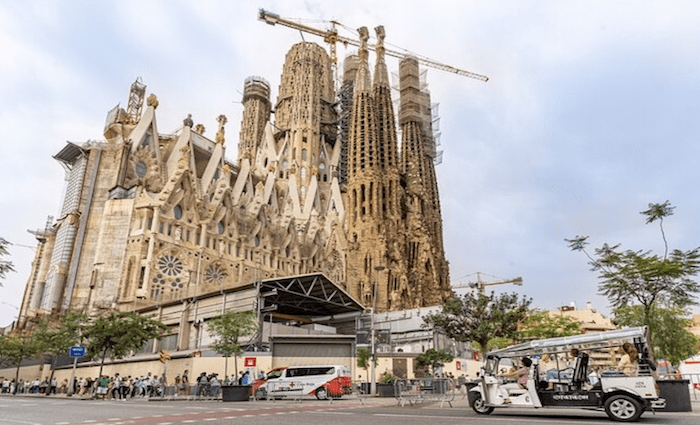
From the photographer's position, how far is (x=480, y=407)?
45.6ft

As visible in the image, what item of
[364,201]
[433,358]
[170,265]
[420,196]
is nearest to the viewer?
[433,358]

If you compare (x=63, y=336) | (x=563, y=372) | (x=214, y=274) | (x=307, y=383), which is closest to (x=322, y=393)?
(x=307, y=383)

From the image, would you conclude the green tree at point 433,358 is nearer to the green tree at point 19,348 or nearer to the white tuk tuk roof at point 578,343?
the white tuk tuk roof at point 578,343

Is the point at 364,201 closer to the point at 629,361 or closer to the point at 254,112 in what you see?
the point at 254,112

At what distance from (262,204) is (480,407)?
55405 mm

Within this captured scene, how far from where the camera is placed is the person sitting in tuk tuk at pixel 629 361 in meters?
11.9

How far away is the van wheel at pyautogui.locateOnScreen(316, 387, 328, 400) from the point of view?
78.4 feet

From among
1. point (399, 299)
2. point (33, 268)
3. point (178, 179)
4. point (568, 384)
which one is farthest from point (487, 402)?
point (33, 268)

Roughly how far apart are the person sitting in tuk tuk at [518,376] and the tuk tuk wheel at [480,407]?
2.53 ft

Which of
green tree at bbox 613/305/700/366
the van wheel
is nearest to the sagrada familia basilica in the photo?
the van wheel

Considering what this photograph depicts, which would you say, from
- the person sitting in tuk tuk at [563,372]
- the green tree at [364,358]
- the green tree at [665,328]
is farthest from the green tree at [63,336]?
the green tree at [665,328]

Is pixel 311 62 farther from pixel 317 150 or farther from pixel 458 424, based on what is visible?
A: pixel 458 424

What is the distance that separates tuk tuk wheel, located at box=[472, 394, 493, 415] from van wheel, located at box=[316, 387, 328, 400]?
11327 mm

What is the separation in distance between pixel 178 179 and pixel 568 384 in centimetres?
4746
